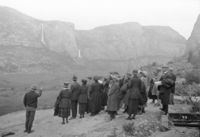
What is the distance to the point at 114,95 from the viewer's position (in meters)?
8.12

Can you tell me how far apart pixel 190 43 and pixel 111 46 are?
2295 inches

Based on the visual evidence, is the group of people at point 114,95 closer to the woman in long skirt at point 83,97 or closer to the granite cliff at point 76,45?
the woman in long skirt at point 83,97

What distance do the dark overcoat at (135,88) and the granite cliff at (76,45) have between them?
176ft

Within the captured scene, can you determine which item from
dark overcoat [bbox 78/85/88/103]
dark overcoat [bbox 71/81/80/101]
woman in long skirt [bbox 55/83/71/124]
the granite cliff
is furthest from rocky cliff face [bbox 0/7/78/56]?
woman in long skirt [bbox 55/83/71/124]

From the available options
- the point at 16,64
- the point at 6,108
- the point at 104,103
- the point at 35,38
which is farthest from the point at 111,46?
the point at 104,103

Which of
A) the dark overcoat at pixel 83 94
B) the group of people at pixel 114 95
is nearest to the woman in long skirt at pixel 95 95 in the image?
the group of people at pixel 114 95

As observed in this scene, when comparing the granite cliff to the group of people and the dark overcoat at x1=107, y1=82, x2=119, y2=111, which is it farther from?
the dark overcoat at x1=107, y1=82, x2=119, y2=111

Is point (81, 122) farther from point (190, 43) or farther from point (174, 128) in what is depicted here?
point (190, 43)

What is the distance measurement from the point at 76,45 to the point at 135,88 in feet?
362

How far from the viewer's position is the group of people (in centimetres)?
721

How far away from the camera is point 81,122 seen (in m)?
8.62

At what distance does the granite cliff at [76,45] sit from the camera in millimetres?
67812

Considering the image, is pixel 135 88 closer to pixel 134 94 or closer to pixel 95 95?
pixel 134 94

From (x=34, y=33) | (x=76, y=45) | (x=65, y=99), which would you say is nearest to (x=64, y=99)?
(x=65, y=99)
